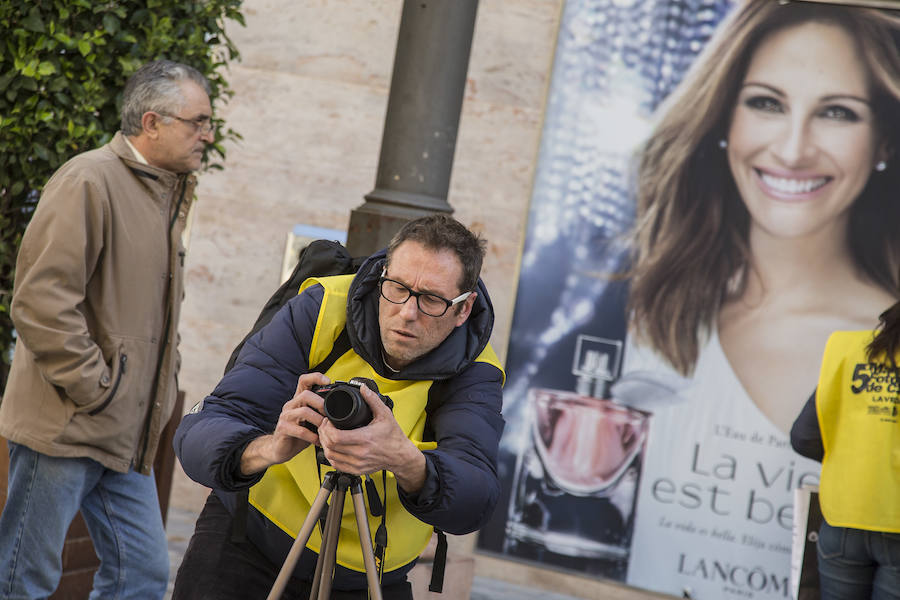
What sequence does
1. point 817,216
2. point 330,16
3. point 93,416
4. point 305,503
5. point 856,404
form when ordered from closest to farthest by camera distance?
point 305,503 < point 93,416 < point 856,404 < point 817,216 < point 330,16

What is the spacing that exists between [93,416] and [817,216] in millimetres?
4381

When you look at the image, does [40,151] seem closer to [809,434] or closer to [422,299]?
[422,299]

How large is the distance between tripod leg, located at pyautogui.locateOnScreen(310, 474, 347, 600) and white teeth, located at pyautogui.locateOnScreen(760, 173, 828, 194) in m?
4.47

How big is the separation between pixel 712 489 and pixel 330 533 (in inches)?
169

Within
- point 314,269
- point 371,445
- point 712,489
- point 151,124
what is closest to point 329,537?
point 371,445

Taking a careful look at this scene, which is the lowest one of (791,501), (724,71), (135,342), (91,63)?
(791,501)

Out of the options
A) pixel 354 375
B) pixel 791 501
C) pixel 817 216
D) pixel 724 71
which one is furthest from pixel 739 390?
pixel 354 375

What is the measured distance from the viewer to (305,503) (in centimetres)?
255

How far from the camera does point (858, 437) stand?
3836 millimetres

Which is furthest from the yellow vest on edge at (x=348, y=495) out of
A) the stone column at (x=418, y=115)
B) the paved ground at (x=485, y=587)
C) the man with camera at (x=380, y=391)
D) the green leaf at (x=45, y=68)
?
the paved ground at (x=485, y=587)

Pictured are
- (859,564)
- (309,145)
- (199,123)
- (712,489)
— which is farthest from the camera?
(309,145)

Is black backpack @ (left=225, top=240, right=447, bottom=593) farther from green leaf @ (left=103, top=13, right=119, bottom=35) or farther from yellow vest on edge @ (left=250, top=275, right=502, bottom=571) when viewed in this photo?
green leaf @ (left=103, top=13, right=119, bottom=35)

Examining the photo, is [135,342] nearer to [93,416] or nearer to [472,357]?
[93,416]

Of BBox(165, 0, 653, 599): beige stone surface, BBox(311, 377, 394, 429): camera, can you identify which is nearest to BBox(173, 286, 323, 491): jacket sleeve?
BBox(311, 377, 394, 429): camera
